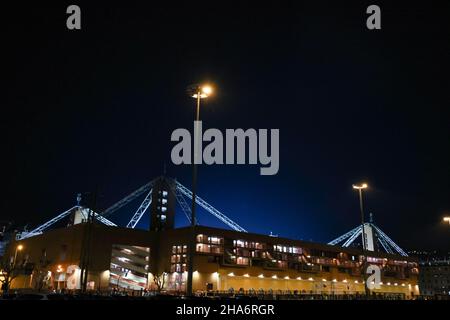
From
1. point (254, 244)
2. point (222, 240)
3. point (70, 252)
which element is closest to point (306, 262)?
point (254, 244)

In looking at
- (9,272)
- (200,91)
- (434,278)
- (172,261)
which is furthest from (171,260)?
(434,278)

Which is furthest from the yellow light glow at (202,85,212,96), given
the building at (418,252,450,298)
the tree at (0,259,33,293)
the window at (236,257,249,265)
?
the building at (418,252,450,298)

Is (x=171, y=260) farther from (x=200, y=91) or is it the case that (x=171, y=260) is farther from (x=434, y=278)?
(x=434, y=278)

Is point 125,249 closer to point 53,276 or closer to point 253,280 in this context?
point 53,276

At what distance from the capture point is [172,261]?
7575 cm

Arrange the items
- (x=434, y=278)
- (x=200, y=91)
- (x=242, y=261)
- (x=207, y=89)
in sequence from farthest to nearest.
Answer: (x=434, y=278), (x=242, y=261), (x=200, y=91), (x=207, y=89)

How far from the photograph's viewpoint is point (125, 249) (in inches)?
3108

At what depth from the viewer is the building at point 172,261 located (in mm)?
73312

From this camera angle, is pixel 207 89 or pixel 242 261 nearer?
pixel 207 89

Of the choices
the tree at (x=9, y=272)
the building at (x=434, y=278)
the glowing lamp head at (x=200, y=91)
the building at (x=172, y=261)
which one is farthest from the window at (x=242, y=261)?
the building at (x=434, y=278)
